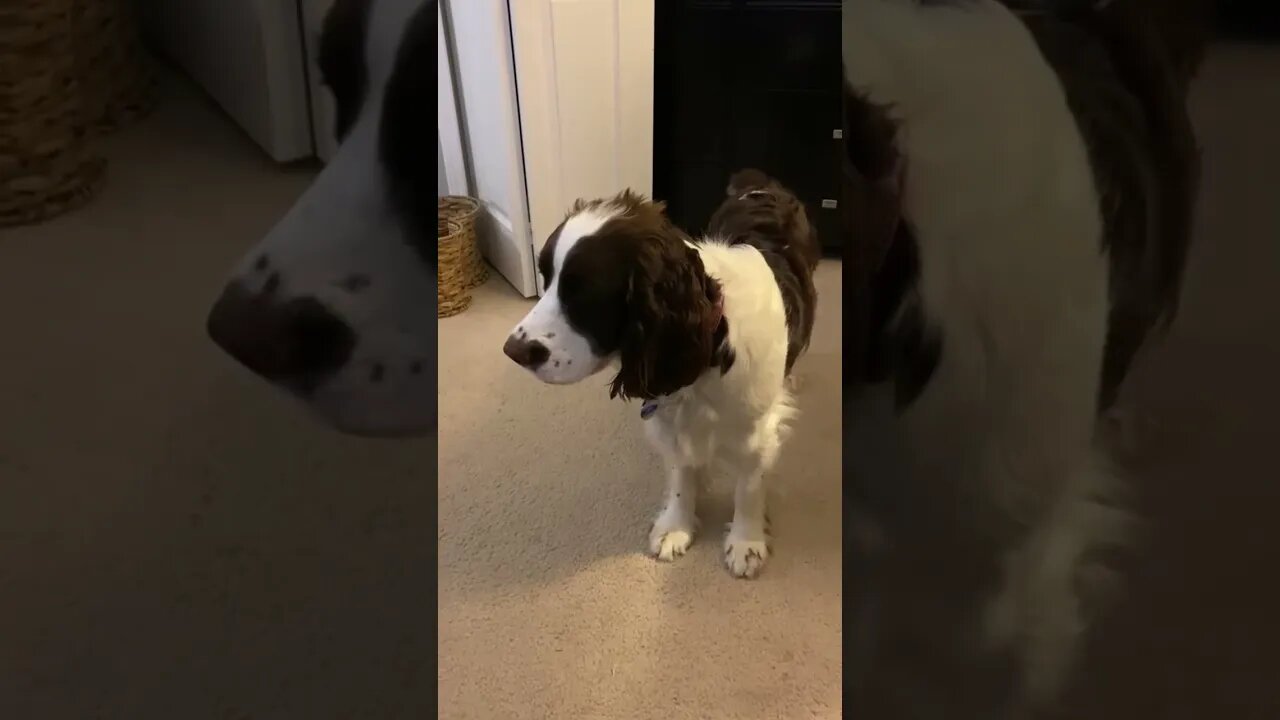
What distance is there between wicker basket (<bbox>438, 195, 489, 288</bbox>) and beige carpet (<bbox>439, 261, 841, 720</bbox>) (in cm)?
38

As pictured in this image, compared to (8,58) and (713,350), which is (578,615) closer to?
(713,350)

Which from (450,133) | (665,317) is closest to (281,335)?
(665,317)

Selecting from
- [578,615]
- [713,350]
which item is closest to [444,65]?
[713,350]

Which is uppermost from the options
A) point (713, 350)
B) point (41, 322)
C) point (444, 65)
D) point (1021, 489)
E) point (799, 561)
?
point (41, 322)

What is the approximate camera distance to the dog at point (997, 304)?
41cm

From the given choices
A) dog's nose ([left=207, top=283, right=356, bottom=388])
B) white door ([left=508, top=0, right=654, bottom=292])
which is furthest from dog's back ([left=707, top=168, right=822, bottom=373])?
dog's nose ([left=207, top=283, right=356, bottom=388])

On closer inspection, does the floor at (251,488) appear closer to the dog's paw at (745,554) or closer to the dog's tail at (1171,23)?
the dog's tail at (1171,23)

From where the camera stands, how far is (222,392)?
432 millimetres

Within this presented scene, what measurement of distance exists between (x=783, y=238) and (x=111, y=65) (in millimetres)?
1252

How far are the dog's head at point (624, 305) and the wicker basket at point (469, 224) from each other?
97 centimetres

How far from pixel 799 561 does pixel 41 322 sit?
128cm

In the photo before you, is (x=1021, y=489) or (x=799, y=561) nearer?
(x=1021, y=489)

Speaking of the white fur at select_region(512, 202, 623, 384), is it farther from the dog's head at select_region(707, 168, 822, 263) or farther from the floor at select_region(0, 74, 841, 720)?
the floor at select_region(0, 74, 841, 720)

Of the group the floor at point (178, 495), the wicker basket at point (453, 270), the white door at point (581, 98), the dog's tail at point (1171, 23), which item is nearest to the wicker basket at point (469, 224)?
the wicker basket at point (453, 270)
